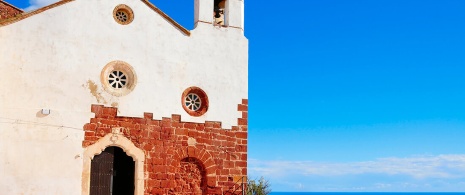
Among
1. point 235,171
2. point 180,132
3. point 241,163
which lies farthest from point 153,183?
point 241,163

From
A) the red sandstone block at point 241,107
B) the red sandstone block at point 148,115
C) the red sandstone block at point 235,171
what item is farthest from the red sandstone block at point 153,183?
the red sandstone block at point 241,107

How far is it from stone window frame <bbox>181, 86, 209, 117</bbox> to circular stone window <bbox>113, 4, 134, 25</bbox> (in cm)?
250

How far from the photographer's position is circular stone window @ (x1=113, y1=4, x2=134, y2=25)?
53.0 ft

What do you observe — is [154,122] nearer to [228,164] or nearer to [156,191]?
[156,191]

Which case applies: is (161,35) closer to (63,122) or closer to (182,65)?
(182,65)

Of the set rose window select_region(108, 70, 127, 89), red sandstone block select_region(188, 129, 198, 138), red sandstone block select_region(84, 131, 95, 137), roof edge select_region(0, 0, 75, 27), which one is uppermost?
roof edge select_region(0, 0, 75, 27)

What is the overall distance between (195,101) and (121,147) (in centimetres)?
252

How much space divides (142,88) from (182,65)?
1.37m

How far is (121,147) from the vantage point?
15.6 meters

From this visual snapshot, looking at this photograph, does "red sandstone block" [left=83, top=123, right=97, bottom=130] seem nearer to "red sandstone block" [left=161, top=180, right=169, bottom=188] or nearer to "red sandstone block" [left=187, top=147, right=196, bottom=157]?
"red sandstone block" [left=161, top=180, right=169, bottom=188]

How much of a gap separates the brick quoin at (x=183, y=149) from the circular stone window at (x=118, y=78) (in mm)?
564

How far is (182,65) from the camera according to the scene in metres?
16.7

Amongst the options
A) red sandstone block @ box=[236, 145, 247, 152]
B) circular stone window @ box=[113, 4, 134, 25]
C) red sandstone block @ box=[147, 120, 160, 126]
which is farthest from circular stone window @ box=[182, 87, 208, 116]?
circular stone window @ box=[113, 4, 134, 25]

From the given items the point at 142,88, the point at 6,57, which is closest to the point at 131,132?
the point at 142,88
